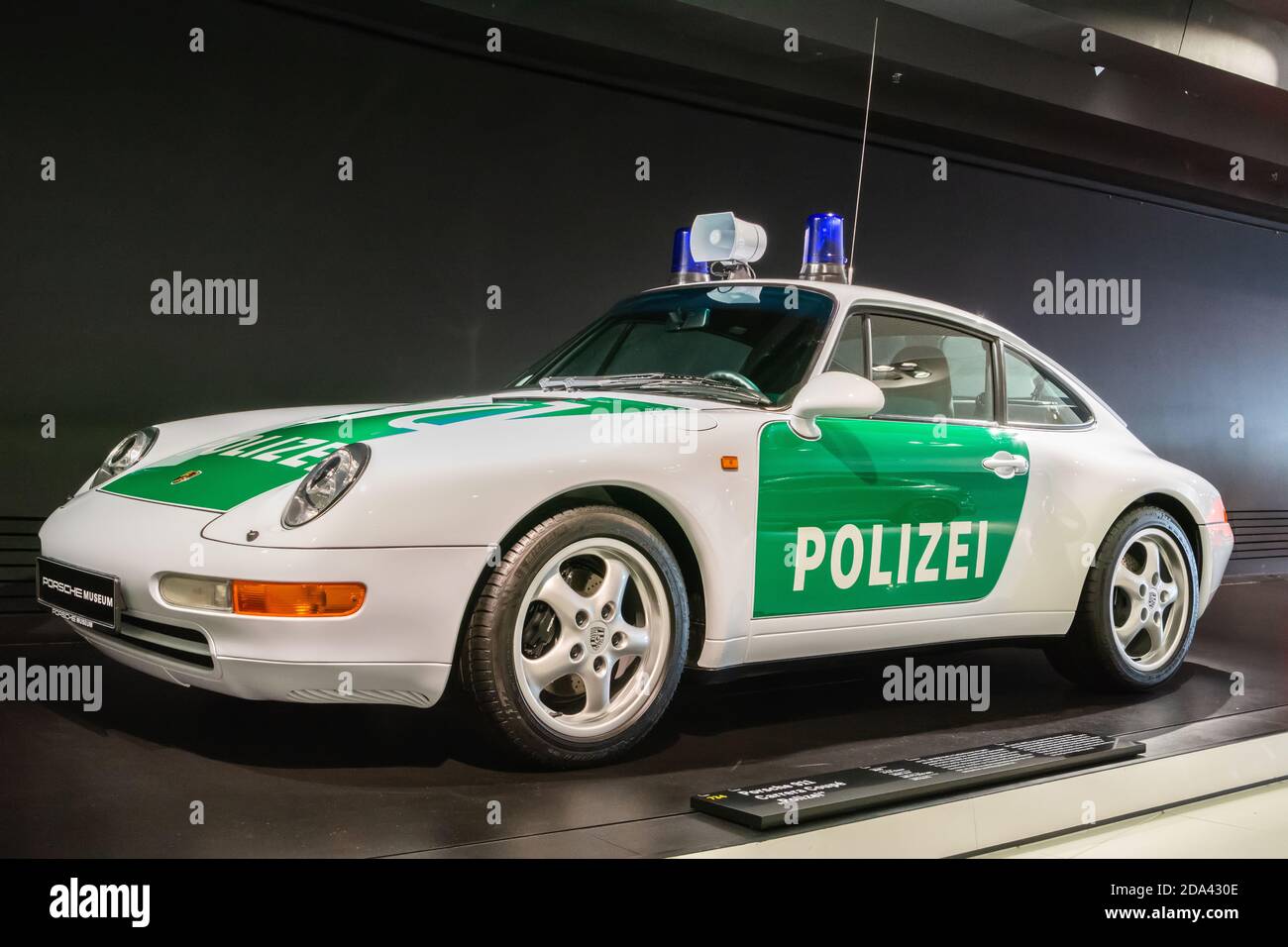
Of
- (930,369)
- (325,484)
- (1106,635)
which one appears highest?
(930,369)

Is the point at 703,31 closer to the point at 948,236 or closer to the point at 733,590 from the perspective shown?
the point at 948,236

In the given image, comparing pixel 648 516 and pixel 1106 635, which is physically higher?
pixel 648 516

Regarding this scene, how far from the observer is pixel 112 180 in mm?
5480

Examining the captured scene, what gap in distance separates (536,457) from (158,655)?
3.30ft

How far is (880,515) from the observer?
3654 mm

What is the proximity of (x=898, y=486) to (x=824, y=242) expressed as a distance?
1.27 meters

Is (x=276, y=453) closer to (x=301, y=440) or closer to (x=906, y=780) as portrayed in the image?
(x=301, y=440)

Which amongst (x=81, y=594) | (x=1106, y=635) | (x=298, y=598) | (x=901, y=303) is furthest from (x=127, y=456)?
(x=1106, y=635)

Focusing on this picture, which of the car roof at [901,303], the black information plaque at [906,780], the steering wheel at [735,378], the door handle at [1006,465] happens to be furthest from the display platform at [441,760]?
the car roof at [901,303]

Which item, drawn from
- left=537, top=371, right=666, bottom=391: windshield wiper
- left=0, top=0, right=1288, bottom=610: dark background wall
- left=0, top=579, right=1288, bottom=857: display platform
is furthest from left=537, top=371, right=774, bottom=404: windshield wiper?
left=0, top=0, right=1288, bottom=610: dark background wall

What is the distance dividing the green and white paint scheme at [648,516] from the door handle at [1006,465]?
2 cm

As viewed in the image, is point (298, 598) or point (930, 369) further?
point (930, 369)

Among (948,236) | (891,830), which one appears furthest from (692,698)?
(948,236)
